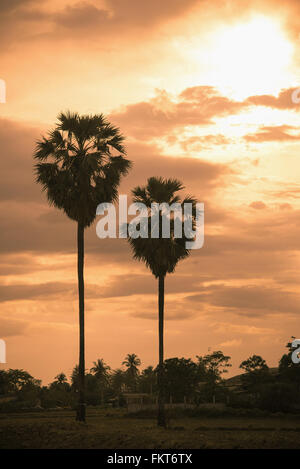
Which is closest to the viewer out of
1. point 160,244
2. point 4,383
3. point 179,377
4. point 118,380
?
point 160,244

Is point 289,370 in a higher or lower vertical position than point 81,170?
lower

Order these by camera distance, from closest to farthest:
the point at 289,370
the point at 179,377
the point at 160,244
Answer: the point at 160,244 < the point at 179,377 < the point at 289,370

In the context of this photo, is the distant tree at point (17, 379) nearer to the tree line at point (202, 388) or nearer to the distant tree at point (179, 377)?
the tree line at point (202, 388)

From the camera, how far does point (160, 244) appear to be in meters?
53.6

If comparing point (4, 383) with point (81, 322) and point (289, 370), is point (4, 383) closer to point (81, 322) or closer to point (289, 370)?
point (289, 370)

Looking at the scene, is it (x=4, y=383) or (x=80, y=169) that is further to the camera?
(x=4, y=383)

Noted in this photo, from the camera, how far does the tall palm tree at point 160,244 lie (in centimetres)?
5309

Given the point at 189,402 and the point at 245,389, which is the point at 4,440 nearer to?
the point at 189,402

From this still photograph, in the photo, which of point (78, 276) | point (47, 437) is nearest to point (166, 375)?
point (78, 276)

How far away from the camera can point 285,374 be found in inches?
3506

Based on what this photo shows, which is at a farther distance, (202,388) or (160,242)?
(202,388)

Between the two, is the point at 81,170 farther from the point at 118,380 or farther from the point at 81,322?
the point at 118,380

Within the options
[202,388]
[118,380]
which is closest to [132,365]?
[118,380]
